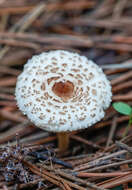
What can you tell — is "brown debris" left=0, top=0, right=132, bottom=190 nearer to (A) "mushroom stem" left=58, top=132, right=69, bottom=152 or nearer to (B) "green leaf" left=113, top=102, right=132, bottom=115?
(A) "mushroom stem" left=58, top=132, right=69, bottom=152

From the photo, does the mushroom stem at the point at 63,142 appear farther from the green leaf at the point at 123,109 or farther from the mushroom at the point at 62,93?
the green leaf at the point at 123,109

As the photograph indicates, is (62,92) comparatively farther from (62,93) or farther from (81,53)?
(81,53)

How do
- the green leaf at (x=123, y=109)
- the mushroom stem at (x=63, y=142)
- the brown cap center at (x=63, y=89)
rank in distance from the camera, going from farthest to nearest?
the mushroom stem at (x=63, y=142) < the green leaf at (x=123, y=109) < the brown cap center at (x=63, y=89)

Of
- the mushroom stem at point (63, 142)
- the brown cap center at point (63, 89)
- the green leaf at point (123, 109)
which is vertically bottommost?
the mushroom stem at point (63, 142)

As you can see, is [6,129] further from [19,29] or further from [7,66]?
[19,29]

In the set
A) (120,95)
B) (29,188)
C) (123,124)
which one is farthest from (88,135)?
(29,188)

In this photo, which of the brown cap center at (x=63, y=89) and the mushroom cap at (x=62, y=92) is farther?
the brown cap center at (x=63, y=89)

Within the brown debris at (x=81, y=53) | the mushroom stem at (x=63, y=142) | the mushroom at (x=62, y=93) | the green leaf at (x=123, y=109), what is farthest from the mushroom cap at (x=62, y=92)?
the mushroom stem at (x=63, y=142)
